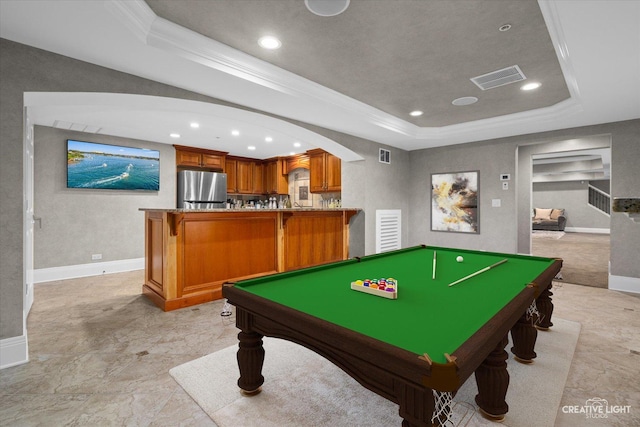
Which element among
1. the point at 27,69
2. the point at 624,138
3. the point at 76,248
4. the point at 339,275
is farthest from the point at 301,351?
the point at 624,138

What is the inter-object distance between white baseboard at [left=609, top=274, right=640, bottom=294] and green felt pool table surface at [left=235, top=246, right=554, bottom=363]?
2798 millimetres

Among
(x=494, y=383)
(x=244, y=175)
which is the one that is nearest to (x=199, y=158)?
(x=244, y=175)

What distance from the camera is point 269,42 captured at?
2432 millimetres

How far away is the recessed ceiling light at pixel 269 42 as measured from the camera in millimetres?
2380

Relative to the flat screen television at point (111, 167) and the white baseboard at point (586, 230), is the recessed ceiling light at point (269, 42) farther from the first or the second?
the white baseboard at point (586, 230)

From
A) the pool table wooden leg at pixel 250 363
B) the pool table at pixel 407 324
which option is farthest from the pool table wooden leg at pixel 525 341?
the pool table wooden leg at pixel 250 363

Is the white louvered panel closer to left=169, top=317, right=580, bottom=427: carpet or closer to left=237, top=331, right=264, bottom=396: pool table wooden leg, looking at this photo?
left=169, top=317, right=580, bottom=427: carpet

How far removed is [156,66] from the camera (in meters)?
2.54

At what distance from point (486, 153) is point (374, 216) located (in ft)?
7.49

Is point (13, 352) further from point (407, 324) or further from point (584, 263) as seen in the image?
point (584, 263)

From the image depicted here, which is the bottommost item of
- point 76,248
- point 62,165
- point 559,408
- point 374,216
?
point 559,408

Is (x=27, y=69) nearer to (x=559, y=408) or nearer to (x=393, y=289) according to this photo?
(x=393, y=289)

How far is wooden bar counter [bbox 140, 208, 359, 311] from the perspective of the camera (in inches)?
128

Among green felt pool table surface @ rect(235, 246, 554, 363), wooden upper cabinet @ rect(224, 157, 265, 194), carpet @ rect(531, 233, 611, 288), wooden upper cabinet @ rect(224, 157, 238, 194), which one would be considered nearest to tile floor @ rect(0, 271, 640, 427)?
green felt pool table surface @ rect(235, 246, 554, 363)
